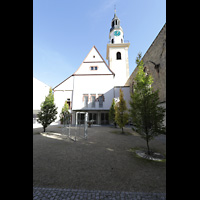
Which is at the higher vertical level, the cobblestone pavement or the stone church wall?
the stone church wall

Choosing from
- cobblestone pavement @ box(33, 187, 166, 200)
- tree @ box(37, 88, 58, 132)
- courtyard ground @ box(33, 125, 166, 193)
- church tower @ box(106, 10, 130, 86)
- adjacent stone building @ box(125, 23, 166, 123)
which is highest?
church tower @ box(106, 10, 130, 86)

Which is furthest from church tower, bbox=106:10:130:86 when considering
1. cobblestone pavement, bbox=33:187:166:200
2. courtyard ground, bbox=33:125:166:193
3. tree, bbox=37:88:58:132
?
cobblestone pavement, bbox=33:187:166:200

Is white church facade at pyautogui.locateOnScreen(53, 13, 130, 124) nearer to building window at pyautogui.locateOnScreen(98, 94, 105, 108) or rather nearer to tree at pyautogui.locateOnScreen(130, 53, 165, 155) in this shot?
building window at pyautogui.locateOnScreen(98, 94, 105, 108)

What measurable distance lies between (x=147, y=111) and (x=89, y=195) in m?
4.48

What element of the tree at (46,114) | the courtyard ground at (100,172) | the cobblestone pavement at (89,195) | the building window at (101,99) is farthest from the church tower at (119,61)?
the cobblestone pavement at (89,195)

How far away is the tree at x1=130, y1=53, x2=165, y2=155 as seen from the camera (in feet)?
17.8

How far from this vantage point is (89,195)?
9.30 ft

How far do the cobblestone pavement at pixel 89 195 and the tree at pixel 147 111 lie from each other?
3113 mm

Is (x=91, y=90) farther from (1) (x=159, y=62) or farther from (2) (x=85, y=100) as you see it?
(1) (x=159, y=62)

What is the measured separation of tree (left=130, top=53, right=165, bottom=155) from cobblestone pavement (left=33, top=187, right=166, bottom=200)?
3113 millimetres

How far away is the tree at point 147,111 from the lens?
5.42 metres
